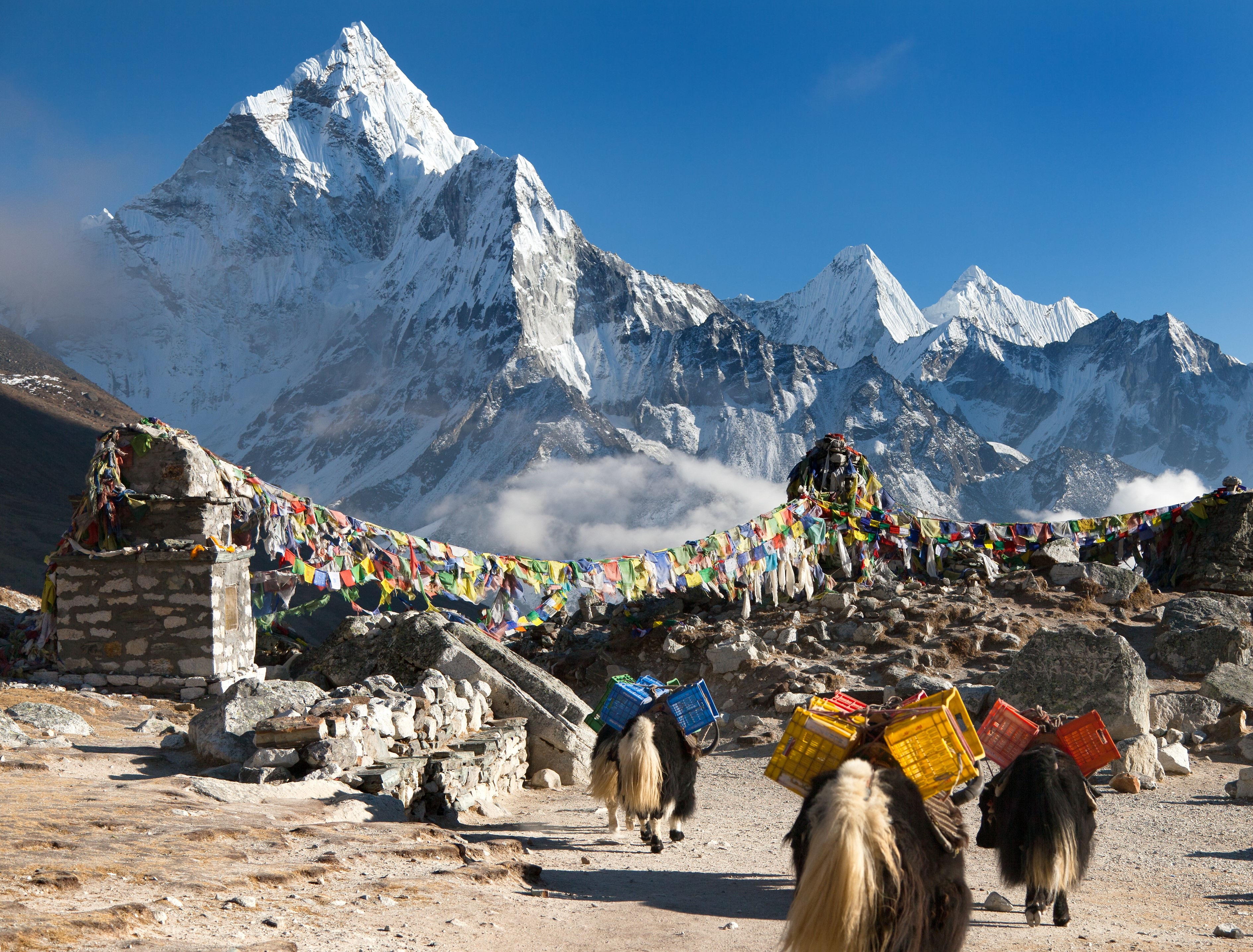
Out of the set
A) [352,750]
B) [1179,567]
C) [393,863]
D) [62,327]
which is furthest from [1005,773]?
[62,327]

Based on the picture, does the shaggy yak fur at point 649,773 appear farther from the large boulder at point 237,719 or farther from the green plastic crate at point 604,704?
the large boulder at point 237,719

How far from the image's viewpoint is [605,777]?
20.3ft

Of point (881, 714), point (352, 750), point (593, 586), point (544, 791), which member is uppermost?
point (593, 586)

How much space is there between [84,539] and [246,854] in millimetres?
6846

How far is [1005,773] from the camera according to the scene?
484 centimetres

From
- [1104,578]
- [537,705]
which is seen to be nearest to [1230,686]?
[1104,578]

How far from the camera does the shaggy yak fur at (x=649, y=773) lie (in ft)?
19.6

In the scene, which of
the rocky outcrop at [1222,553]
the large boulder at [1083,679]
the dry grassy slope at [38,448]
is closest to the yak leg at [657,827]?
the large boulder at [1083,679]

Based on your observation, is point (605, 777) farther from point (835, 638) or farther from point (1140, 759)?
point (835, 638)

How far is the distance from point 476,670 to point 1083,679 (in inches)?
221

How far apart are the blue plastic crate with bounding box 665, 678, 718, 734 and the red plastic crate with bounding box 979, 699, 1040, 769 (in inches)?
68.2

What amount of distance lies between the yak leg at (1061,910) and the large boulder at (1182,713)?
5.28 metres

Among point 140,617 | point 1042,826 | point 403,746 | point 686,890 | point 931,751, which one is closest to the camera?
point 931,751

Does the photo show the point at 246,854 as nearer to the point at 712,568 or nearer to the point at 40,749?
the point at 40,749
